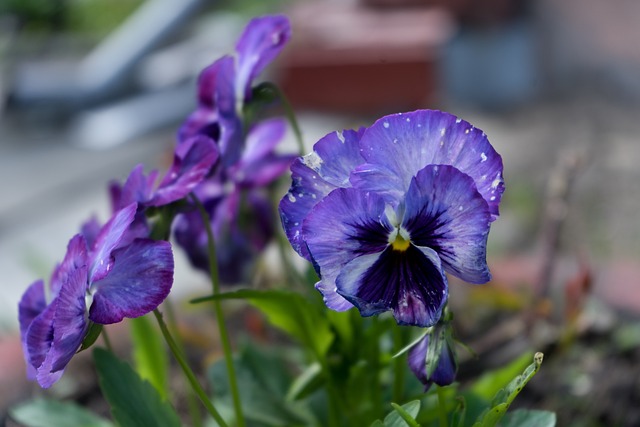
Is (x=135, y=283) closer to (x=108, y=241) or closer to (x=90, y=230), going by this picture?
(x=108, y=241)

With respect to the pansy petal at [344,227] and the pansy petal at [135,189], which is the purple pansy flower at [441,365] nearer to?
the pansy petal at [344,227]

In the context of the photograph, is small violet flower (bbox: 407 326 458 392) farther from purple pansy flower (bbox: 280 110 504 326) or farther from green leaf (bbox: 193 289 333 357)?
green leaf (bbox: 193 289 333 357)

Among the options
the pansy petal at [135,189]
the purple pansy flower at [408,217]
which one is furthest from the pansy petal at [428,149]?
the pansy petal at [135,189]

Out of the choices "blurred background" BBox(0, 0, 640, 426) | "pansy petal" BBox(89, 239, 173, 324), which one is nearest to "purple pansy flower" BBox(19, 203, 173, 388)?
"pansy petal" BBox(89, 239, 173, 324)

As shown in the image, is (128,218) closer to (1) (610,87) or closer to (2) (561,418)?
(2) (561,418)

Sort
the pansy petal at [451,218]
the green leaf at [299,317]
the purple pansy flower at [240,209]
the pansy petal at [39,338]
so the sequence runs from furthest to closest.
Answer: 1. the purple pansy flower at [240,209]
2. the green leaf at [299,317]
3. the pansy petal at [39,338]
4. the pansy petal at [451,218]

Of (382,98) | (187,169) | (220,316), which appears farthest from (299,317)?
(382,98)
